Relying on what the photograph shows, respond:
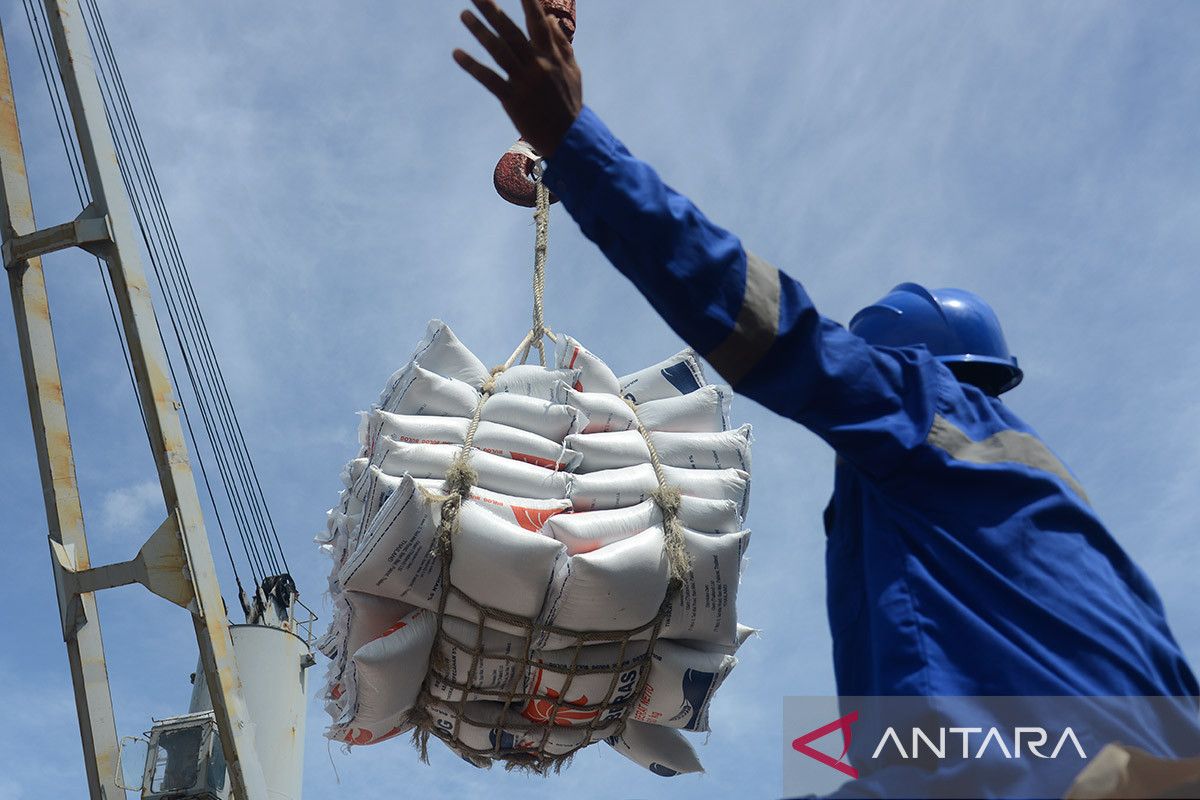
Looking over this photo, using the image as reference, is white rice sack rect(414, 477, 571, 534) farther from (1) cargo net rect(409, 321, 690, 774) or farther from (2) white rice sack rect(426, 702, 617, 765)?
(2) white rice sack rect(426, 702, 617, 765)

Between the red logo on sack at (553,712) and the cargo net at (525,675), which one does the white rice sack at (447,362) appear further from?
the red logo on sack at (553,712)

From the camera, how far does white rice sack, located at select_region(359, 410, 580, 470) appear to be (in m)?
3.76

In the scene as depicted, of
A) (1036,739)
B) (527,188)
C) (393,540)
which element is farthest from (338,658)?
(1036,739)

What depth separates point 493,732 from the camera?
3809 millimetres

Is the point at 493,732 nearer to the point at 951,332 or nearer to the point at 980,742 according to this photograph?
the point at 951,332

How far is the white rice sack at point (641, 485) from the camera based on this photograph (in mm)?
3721

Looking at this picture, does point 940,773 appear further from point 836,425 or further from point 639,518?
point 639,518

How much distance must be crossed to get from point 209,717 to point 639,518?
4202 mm

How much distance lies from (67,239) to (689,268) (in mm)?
4951

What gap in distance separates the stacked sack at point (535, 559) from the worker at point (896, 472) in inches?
73.4

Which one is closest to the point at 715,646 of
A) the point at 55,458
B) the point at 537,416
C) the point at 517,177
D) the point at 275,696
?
the point at 537,416

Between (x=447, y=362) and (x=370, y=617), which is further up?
(x=447, y=362)

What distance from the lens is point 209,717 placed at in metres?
6.91

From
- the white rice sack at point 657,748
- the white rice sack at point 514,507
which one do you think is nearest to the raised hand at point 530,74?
the white rice sack at point 514,507
